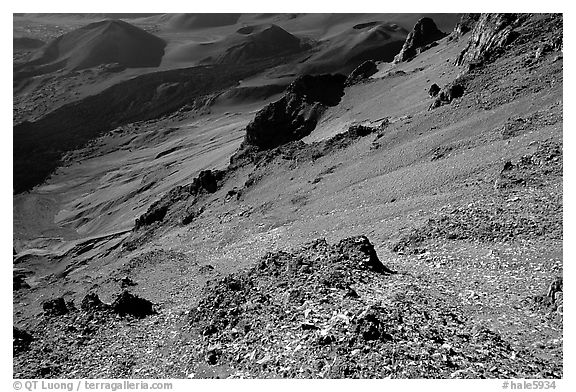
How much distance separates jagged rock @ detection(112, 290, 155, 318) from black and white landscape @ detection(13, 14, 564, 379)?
0.40 feet

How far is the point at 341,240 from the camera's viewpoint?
26.0 meters

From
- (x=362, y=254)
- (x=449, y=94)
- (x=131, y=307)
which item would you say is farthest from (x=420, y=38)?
(x=131, y=307)

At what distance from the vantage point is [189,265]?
119ft

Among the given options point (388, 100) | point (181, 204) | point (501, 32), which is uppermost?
point (501, 32)

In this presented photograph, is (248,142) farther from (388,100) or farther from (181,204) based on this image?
(388,100)

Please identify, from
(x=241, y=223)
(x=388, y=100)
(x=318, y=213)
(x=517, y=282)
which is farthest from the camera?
(x=388, y=100)

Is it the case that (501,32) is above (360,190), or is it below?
above

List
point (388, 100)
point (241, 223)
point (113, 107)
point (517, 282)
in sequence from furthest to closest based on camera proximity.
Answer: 1. point (113, 107)
2. point (388, 100)
3. point (241, 223)
4. point (517, 282)

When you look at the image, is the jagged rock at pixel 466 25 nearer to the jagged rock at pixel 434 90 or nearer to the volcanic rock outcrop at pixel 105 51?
the jagged rock at pixel 434 90

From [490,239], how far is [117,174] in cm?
9472

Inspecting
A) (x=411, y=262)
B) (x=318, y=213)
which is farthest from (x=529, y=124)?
(x=411, y=262)

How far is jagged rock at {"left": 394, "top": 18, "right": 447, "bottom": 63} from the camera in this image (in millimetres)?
97000

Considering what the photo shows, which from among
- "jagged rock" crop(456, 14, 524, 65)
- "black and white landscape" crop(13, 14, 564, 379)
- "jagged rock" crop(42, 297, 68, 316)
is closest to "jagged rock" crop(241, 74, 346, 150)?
"black and white landscape" crop(13, 14, 564, 379)

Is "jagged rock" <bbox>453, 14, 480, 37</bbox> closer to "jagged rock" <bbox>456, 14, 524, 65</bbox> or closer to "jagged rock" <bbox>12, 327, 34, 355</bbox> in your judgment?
"jagged rock" <bbox>456, 14, 524, 65</bbox>
